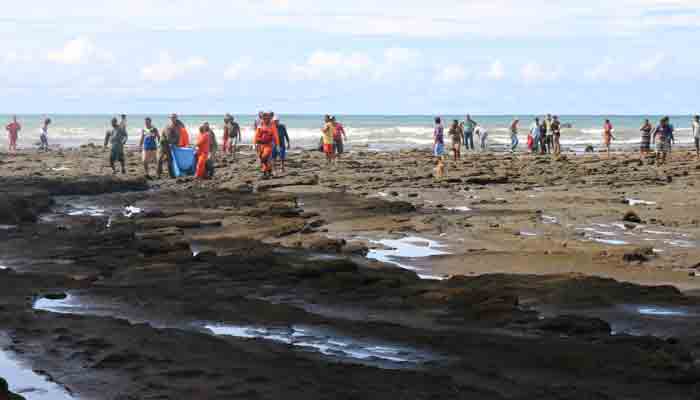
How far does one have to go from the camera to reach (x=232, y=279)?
984cm

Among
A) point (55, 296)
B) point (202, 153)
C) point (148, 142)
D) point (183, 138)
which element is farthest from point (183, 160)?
point (55, 296)

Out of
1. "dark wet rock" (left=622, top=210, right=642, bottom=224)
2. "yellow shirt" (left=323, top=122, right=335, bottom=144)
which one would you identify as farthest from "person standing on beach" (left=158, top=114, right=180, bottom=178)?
"dark wet rock" (left=622, top=210, right=642, bottom=224)

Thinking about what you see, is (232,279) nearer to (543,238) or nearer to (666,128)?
(543,238)

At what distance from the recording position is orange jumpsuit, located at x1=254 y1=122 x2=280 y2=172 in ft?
77.4

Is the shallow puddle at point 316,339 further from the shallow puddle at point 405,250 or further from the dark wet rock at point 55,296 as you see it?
the shallow puddle at point 405,250

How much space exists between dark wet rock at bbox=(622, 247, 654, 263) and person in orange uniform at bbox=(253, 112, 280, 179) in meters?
12.7

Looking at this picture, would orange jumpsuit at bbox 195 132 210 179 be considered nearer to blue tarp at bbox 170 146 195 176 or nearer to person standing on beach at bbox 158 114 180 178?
person standing on beach at bbox 158 114 180 178

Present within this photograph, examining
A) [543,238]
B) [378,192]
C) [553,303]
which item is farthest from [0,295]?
[378,192]

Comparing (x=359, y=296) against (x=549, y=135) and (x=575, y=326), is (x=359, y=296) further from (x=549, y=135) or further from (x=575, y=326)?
(x=549, y=135)

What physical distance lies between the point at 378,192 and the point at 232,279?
37.7ft

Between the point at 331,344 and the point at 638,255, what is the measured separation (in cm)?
535

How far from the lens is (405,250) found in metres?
12.5

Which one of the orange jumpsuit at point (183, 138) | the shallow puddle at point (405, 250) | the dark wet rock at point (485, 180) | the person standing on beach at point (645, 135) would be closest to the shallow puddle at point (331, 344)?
the shallow puddle at point (405, 250)

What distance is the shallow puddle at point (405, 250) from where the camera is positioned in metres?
11.7
